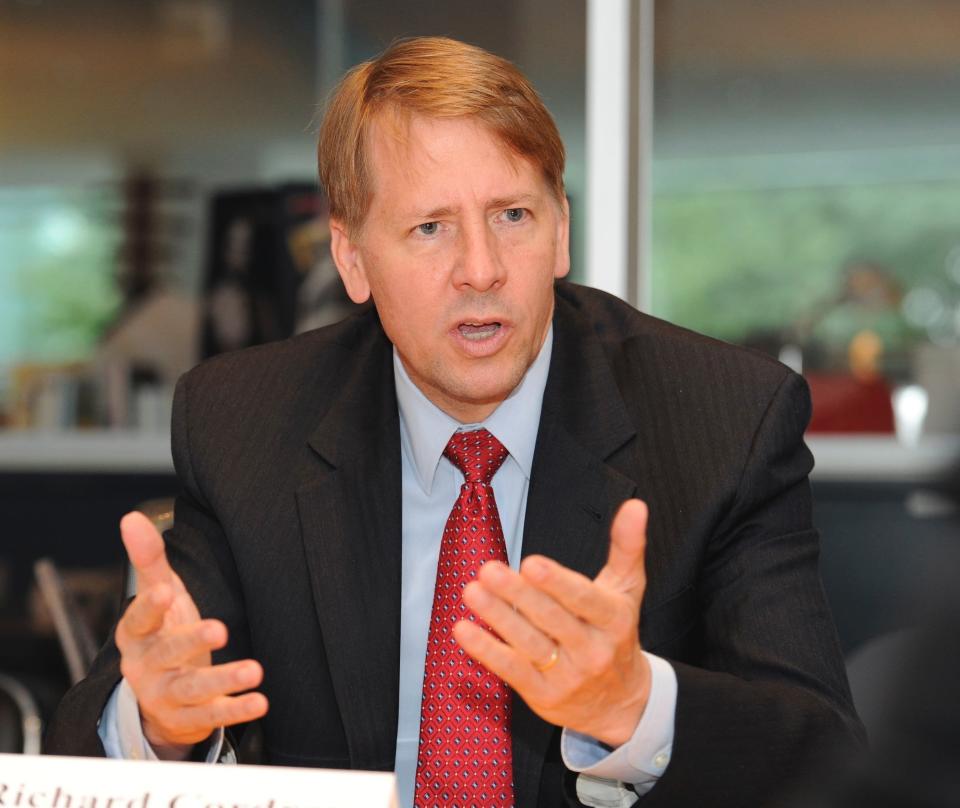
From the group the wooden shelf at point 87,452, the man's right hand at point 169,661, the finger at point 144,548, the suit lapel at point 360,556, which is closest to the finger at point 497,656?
the man's right hand at point 169,661

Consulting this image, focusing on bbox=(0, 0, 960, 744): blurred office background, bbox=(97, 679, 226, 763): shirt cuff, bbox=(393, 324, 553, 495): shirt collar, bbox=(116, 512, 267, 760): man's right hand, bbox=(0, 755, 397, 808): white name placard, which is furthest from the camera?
bbox=(0, 0, 960, 744): blurred office background

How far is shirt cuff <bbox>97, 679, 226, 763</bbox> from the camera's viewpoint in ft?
4.33

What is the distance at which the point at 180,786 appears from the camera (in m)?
0.98

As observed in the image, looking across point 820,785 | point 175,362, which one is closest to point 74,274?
point 175,362

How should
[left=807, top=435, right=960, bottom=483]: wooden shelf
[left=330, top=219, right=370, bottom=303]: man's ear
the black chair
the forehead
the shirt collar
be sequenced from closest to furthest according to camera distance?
the forehead, the shirt collar, [left=330, top=219, right=370, bottom=303]: man's ear, the black chair, [left=807, top=435, right=960, bottom=483]: wooden shelf

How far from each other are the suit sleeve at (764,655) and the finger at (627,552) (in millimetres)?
156

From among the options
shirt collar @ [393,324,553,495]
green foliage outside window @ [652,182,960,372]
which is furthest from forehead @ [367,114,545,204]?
green foliage outside window @ [652,182,960,372]

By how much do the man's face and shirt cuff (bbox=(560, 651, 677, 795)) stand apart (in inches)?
19.8

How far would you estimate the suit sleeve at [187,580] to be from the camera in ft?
4.61

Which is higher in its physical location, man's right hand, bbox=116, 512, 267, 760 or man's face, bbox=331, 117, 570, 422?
man's face, bbox=331, 117, 570, 422

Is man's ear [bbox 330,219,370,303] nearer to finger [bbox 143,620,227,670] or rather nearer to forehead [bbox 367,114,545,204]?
forehead [bbox 367,114,545,204]

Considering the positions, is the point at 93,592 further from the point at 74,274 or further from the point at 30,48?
the point at 30,48

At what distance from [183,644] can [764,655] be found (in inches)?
25.6

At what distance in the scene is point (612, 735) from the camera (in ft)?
3.93
